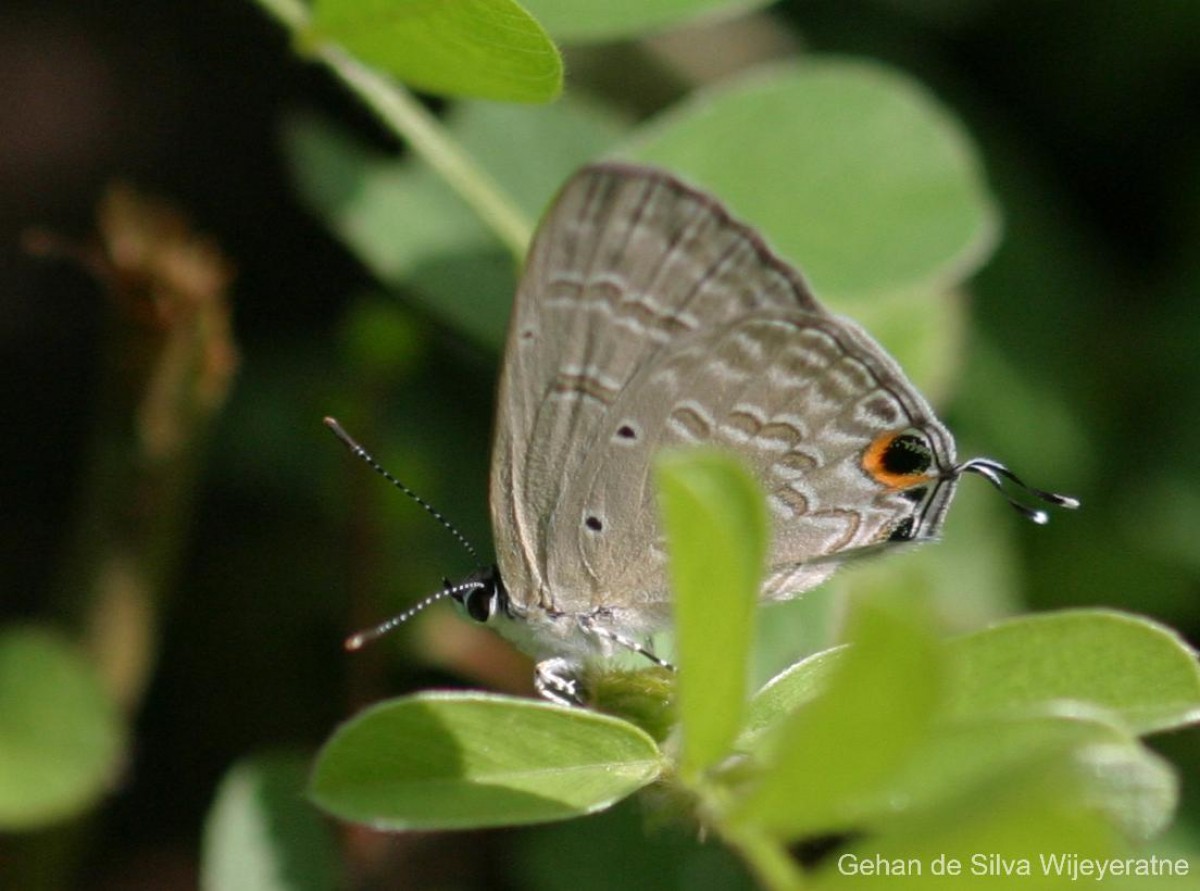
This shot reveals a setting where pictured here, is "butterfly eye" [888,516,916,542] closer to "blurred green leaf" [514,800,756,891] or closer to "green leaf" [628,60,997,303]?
"green leaf" [628,60,997,303]

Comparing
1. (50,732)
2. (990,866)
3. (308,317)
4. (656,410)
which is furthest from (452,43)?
(308,317)

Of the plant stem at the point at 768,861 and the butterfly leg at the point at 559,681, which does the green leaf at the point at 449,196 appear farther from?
the plant stem at the point at 768,861

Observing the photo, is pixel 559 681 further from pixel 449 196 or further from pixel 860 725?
pixel 449 196

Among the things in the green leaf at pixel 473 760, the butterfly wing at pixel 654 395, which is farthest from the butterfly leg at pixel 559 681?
the green leaf at pixel 473 760

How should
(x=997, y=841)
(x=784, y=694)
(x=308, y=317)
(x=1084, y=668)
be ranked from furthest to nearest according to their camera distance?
(x=308, y=317) < (x=784, y=694) < (x=1084, y=668) < (x=997, y=841)

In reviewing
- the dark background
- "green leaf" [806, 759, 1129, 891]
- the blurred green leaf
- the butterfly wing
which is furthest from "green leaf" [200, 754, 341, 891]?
"green leaf" [806, 759, 1129, 891]

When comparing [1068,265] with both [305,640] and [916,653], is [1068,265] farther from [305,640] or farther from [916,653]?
[916,653]
